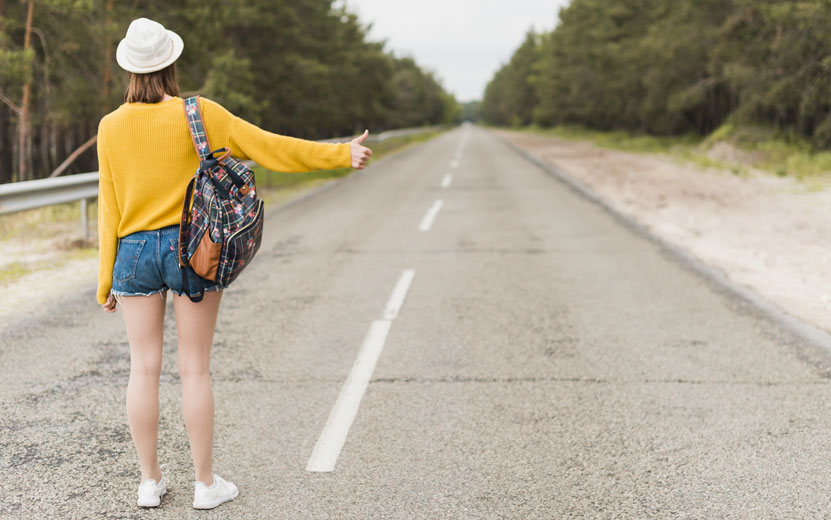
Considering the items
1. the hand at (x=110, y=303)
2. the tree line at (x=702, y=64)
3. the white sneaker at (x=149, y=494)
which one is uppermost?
the tree line at (x=702, y=64)

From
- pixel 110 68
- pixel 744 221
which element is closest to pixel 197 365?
pixel 744 221

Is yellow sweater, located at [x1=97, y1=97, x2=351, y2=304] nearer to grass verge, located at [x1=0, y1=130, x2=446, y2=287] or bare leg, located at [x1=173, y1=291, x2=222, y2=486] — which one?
bare leg, located at [x1=173, y1=291, x2=222, y2=486]

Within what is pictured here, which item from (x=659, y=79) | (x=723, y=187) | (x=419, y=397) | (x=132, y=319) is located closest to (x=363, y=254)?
(x=419, y=397)

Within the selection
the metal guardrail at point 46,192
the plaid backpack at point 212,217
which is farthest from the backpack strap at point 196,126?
the metal guardrail at point 46,192

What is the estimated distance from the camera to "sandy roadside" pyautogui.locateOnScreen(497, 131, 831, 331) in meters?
7.17

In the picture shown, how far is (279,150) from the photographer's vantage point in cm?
279

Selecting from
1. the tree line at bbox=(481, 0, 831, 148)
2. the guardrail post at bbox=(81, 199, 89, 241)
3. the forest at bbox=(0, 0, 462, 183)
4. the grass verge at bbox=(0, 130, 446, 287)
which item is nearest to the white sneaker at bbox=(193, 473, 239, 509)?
the grass verge at bbox=(0, 130, 446, 287)

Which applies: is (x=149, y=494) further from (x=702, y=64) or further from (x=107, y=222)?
(x=702, y=64)

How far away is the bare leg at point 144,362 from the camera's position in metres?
2.73

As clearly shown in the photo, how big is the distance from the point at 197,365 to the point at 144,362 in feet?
0.68

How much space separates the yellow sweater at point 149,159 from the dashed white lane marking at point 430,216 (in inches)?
323

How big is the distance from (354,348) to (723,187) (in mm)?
13416

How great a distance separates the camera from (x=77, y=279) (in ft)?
24.3

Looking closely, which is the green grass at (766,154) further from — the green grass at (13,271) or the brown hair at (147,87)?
the brown hair at (147,87)
